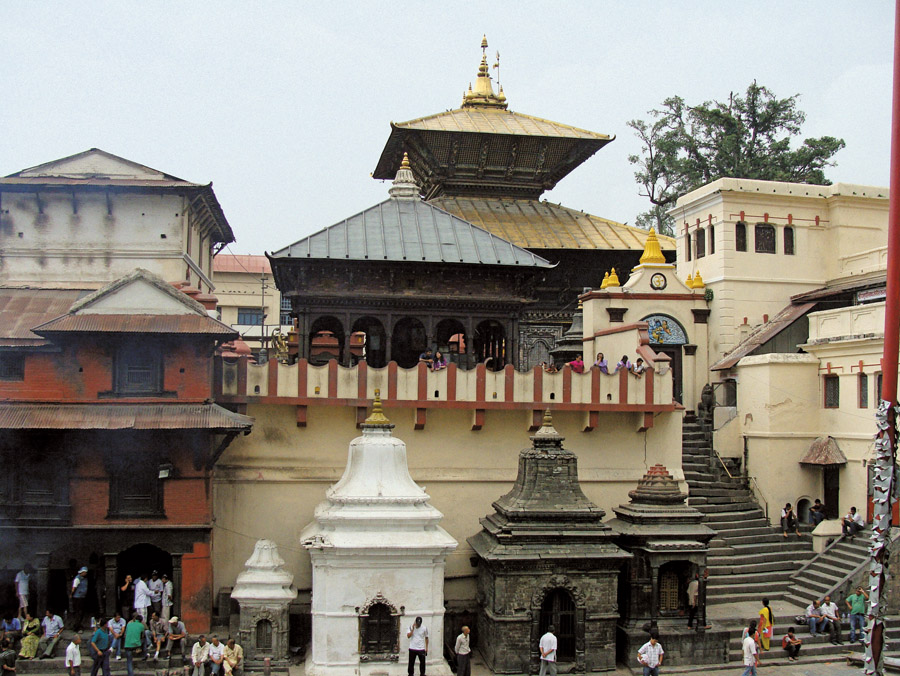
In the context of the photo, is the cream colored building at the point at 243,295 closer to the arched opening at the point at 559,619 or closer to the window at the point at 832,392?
the window at the point at 832,392

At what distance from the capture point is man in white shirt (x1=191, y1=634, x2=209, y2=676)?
17906 mm

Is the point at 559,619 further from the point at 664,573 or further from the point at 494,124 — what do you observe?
the point at 494,124

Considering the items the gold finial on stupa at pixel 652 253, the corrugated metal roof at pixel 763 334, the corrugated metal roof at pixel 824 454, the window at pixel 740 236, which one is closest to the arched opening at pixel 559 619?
the corrugated metal roof at pixel 824 454

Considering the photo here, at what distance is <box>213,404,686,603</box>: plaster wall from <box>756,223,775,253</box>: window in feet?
32.7

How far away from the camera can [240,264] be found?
48.4 metres

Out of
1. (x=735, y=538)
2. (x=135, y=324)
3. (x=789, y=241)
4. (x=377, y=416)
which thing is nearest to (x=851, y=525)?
(x=735, y=538)

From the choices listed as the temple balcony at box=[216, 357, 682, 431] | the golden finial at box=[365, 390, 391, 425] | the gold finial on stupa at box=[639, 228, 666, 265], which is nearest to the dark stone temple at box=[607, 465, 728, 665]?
the temple balcony at box=[216, 357, 682, 431]

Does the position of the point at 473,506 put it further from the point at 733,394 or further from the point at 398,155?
the point at 398,155

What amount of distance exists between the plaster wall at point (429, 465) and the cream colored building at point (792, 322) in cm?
432

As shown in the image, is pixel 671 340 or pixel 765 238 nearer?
pixel 671 340

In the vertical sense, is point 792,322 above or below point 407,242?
below

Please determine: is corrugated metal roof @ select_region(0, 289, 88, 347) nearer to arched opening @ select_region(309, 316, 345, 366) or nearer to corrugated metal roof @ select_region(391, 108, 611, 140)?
arched opening @ select_region(309, 316, 345, 366)

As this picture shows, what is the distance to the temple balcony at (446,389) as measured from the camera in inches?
842

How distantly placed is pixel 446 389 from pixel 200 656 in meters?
7.63
